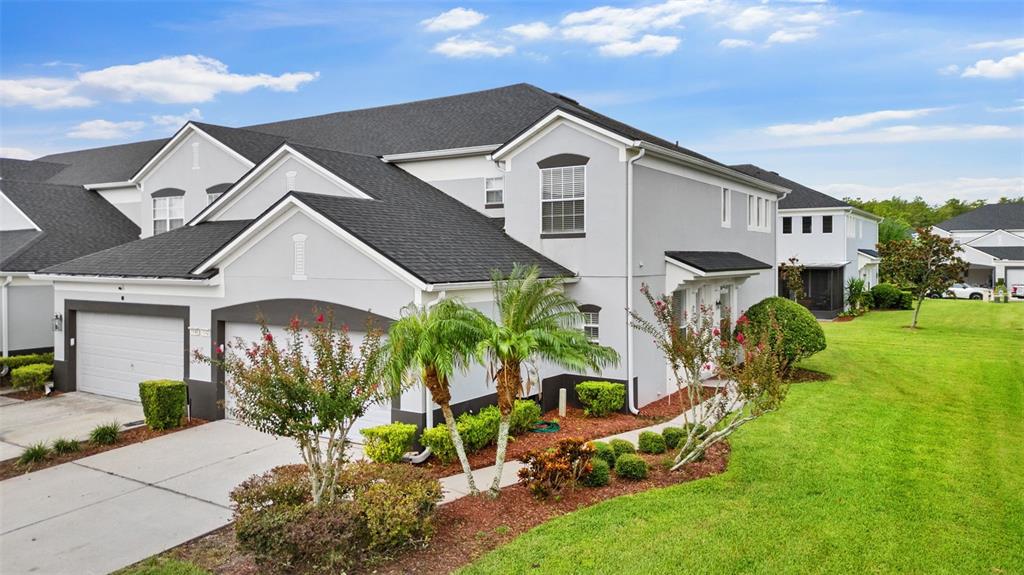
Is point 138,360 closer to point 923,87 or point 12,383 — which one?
point 12,383

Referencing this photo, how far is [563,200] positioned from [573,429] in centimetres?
540

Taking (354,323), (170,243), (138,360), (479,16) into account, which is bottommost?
(138,360)

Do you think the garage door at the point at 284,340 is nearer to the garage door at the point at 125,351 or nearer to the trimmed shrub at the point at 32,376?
the garage door at the point at 125,351

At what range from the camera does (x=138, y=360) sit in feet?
52.6

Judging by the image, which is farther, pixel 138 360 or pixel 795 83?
pixel 795 83

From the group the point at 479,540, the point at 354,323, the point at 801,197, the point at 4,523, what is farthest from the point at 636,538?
the point at 801,197

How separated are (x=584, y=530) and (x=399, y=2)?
1429 cm

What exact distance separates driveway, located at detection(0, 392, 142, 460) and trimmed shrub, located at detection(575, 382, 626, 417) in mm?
10002

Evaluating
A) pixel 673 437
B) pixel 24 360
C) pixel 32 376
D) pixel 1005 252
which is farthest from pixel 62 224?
pixel 1005 252

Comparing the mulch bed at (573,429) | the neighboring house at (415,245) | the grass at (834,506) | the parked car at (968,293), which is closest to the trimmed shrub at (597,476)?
the grass at (834,506)

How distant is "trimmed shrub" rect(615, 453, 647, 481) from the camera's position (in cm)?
944

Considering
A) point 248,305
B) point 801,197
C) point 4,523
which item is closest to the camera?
point 4,523

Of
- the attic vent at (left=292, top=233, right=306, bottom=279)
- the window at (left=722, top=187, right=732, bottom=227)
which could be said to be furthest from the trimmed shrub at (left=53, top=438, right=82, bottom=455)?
the window at (left=722, top=187, right=732, bottom=227)

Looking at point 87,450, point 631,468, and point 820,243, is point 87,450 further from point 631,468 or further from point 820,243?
point 820,243
